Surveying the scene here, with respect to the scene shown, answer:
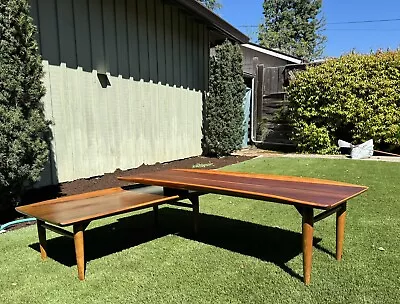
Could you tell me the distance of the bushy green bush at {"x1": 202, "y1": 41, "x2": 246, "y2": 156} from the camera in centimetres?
791

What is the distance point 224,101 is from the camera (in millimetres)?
7969

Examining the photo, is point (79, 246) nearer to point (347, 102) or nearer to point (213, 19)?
point (213, 19)

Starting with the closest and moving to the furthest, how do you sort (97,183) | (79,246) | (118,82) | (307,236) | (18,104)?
(307,236) < (79,246) < (18,104) < (97,183) < (118,82)

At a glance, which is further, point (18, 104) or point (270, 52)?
point (270, 52)

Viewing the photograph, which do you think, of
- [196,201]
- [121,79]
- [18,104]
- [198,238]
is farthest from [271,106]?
[18,104]

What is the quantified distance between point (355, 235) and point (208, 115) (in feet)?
17.5

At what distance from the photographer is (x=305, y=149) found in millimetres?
8711

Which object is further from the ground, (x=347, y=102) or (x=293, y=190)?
(x=347, y=102)

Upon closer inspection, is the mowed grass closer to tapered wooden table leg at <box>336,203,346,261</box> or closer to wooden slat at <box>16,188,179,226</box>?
tapered wooden table leg at <box>336,203,346,261</box>

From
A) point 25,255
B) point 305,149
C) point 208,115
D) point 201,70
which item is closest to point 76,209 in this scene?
point 25,255

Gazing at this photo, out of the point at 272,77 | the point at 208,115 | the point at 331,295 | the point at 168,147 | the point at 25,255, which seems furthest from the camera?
the point at 272,77

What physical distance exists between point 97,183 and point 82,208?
2952mm

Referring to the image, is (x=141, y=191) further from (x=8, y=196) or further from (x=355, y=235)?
(x=355, y=235)

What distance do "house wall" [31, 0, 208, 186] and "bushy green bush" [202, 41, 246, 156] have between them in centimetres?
45
